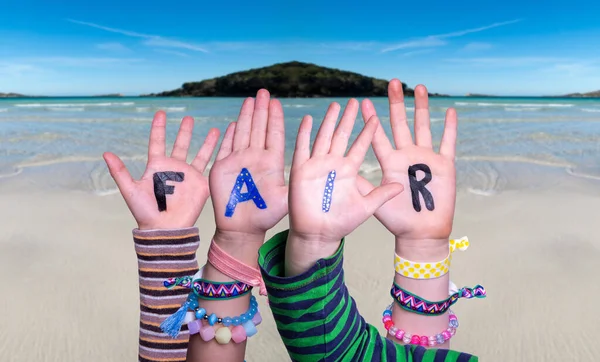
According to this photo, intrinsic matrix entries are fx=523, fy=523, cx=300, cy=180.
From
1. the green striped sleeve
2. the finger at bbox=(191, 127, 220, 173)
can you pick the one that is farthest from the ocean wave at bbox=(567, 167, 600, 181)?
the green striped sleeve

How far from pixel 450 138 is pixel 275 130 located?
488 millimetres

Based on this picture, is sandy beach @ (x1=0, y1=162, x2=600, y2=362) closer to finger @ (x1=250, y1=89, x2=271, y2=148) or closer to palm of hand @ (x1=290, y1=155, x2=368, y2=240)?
finger @ (x1=250, y1=89, x2=271, y2=148)

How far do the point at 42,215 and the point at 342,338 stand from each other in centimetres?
360

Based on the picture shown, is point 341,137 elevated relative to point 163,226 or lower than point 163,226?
elevated

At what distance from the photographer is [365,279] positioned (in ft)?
9.47

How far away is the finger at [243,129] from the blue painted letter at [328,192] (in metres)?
0.54

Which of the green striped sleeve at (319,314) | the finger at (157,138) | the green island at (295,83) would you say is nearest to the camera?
the green striped sleeve at (319,314)

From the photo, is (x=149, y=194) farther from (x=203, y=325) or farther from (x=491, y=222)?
(x=491, y=222)

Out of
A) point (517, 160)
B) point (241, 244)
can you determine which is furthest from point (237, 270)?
point (517, 160)

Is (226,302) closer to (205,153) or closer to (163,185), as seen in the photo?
(163,185)

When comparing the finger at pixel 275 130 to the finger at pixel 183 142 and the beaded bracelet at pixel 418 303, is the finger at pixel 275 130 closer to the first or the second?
the finger at pixel 183 142

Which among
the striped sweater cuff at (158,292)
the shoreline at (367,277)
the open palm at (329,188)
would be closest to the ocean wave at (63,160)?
the shoreline at (367,277)

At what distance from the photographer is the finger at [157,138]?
1.68m

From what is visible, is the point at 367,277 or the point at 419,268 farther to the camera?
the point at 367,277
